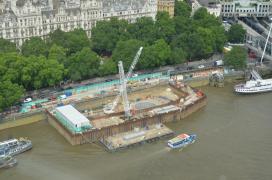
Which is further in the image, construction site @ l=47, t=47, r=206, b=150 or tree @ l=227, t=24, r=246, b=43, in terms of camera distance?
tree @ l=227, t=24, r=246, b=43

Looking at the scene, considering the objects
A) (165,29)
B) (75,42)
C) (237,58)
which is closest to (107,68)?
(75,42)

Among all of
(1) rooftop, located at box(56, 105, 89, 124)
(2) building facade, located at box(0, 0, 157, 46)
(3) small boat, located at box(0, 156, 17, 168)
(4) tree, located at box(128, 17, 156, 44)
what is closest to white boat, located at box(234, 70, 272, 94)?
(4) tree, located at box(128, 17, 156, 44)

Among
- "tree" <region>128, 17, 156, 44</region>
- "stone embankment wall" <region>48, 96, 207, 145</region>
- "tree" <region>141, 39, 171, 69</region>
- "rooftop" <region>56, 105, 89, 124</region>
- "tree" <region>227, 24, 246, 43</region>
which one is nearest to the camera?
"stone embankment wall" <region>48, 96, 207, 145</region>

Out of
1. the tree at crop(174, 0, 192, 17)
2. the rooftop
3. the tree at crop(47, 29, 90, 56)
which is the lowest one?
the rooftop

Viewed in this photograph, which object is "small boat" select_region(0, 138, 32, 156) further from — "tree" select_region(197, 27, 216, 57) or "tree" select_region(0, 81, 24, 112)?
"tree" select_region(197, 27, 216, 57)

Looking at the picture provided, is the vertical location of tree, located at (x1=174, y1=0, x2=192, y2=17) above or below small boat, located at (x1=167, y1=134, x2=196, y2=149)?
above

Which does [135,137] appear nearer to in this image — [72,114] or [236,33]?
[72,114]

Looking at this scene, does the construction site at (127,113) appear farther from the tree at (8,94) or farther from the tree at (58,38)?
the tree at (58,38)

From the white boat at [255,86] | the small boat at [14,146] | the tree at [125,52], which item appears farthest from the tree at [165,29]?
the small boat at [14,146]
